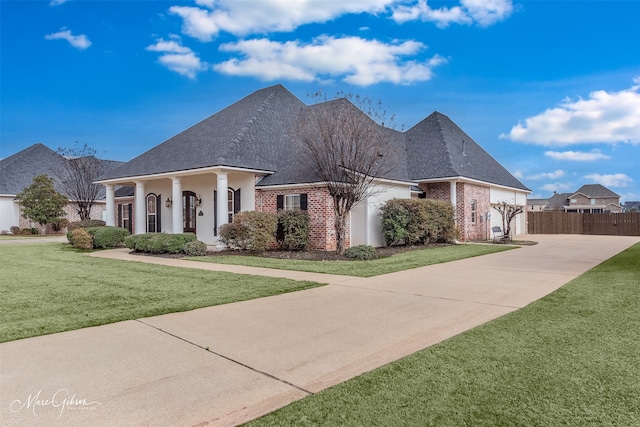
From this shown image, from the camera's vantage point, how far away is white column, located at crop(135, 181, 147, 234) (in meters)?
20.4

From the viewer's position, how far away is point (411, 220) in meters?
17.5

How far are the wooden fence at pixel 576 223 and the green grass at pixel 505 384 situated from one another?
29.2m

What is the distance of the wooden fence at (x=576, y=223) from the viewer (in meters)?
30.4

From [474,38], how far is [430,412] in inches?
680

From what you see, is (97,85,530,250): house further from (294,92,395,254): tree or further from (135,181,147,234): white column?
(294,92,395,254): tree

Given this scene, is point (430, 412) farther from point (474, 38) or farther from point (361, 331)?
point (474, 38)

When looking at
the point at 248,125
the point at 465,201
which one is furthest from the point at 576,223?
the point at 248,125

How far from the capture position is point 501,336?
16.3 ft

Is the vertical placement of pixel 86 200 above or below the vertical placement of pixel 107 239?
above

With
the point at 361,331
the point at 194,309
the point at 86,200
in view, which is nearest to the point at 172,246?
the point at 194,309

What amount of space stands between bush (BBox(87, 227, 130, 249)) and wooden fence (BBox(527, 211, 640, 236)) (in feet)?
95.4

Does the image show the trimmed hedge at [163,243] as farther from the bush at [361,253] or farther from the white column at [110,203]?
the white column at [110,203]

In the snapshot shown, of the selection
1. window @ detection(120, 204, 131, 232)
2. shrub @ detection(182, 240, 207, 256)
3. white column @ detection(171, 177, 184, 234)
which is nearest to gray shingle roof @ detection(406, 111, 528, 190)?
white column @ detection(171, 177, 184, 234)

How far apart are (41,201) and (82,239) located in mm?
16312
